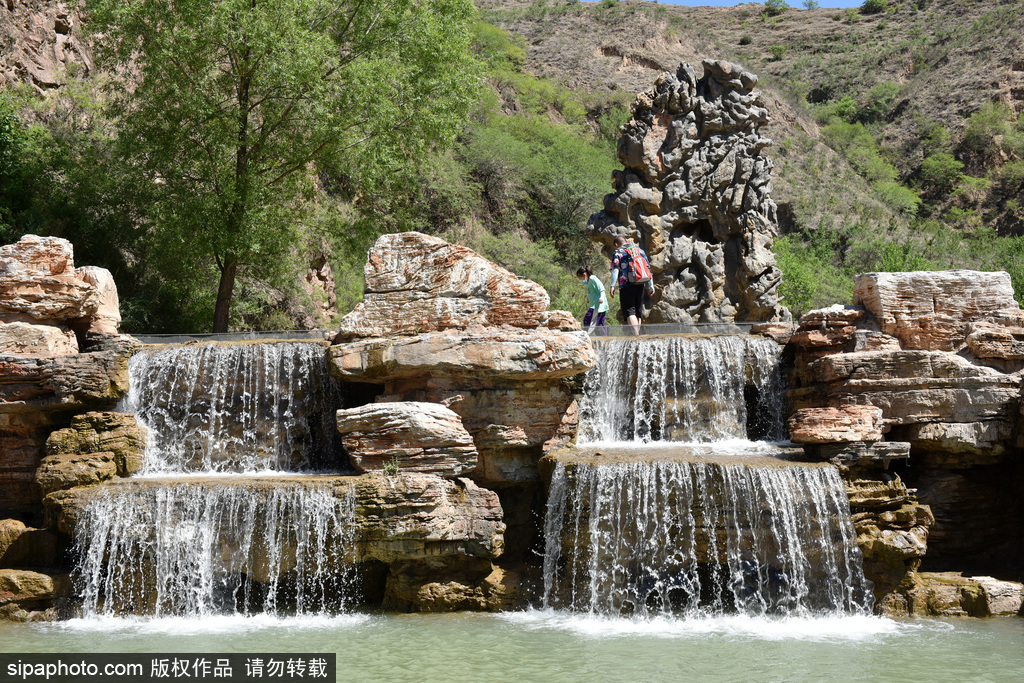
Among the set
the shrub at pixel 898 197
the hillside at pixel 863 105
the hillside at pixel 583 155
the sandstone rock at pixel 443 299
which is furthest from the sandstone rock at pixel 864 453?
the shrub at pixel 898 197

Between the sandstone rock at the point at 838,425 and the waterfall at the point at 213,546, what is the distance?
490cm

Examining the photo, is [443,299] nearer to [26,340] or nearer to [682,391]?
[682,391]

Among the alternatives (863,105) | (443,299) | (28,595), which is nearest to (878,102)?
(863,105)

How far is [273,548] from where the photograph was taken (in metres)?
8.56

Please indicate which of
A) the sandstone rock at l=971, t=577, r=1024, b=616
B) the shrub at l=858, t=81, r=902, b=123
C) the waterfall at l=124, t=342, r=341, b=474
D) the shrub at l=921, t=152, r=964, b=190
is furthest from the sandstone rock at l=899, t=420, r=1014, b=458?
the shrub at l=858, t=81, r=902, b=123

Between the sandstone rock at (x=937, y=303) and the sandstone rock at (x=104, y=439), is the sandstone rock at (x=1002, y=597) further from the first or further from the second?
the sandstone rock at (x=104, y=439)

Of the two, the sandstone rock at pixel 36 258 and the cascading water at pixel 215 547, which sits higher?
the sandstone rock at pixel 36 258

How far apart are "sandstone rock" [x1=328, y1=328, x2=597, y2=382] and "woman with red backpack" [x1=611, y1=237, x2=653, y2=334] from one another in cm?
253

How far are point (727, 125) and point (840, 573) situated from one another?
35.1ft

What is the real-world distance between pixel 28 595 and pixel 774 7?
62767 mm

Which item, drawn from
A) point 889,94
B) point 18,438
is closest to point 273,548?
point 18,438

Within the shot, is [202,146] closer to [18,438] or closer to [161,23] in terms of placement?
[161,23]

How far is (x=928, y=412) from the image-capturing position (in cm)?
963

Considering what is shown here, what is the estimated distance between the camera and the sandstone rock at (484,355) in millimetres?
9672
